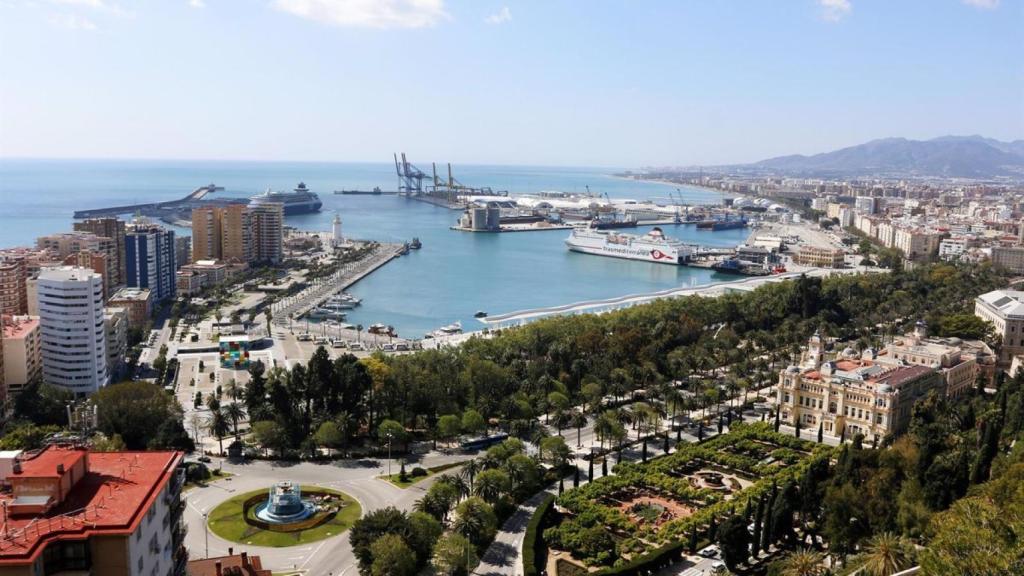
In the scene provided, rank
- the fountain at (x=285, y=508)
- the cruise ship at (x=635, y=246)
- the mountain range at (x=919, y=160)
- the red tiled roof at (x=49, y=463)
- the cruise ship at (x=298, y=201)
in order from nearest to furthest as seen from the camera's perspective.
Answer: the red tiled roof at (x=49, y=463), the fountain at (x=285, y=508), the cruise ship at (x=635, y=246), the cruise ship at (x=298, y=201), the mountain range at (x=919, y=160)

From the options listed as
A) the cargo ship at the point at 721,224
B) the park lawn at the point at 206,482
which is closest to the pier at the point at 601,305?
the park lawn at the point at 206,482

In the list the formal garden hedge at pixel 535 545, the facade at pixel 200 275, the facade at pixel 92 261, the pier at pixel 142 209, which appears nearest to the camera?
the formal garden hedge at pixel 535 545

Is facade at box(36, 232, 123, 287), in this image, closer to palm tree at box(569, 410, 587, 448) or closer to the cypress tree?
palm tree at box(569, 410, 587, 448)

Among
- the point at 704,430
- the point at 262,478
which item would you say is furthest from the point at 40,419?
the point at 704,430

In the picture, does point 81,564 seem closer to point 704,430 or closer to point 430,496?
point 430,496

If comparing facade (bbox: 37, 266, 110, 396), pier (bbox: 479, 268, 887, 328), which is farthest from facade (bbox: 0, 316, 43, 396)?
pier (bbox: 479, 268, 887, 328)

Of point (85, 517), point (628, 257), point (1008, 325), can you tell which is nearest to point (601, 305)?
point (1008, 325)

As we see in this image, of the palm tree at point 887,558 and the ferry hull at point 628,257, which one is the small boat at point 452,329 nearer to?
the palm tree at point 887,558
